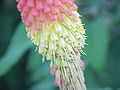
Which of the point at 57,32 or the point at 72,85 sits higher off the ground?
the point at 57,32

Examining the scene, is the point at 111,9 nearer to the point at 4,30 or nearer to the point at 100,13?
the point at 100,13

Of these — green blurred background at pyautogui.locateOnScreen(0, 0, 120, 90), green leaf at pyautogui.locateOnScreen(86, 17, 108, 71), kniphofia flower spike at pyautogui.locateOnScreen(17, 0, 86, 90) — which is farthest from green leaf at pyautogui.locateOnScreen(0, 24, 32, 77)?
kniphofia flower spike at pyautogui.locateOnScreen(17, 0, 86, 90)

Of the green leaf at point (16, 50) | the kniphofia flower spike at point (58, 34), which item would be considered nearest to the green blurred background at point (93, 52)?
the green leaf at point (16, 50)

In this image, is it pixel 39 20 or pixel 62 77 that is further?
pixel 62 77

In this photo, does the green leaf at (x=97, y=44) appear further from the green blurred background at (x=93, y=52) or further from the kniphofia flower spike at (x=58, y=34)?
the kniphofia flower spike at (x=58, y=34)

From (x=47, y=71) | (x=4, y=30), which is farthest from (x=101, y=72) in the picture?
(x=4, y=30)

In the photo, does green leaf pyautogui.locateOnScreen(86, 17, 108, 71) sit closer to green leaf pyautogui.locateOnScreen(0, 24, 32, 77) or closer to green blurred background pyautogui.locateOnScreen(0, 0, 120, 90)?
green blurred background pyautogui.locateOnScreen(0, 0, 120, 90)

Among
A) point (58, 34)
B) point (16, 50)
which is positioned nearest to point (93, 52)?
point (16, 50)
